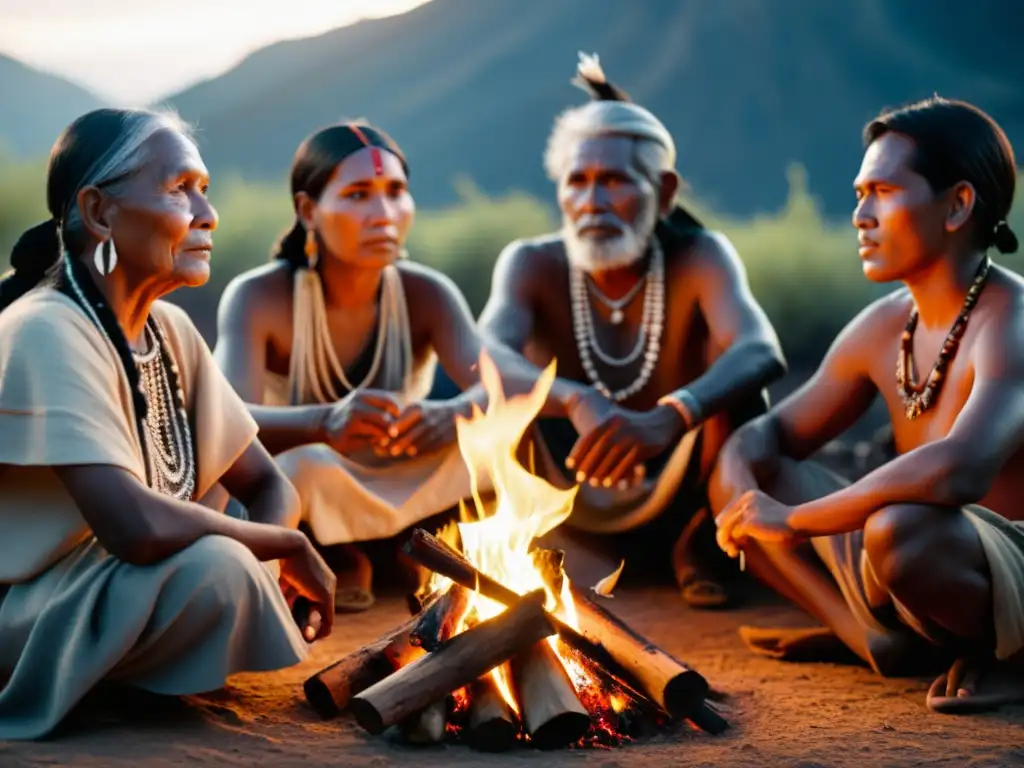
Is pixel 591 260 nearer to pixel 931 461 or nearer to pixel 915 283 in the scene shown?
pixel 915 283

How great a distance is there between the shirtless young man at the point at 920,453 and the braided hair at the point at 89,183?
2.11 meters

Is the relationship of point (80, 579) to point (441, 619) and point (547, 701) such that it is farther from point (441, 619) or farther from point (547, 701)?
point (547, 701)

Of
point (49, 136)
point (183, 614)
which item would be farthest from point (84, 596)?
point (49, 136)

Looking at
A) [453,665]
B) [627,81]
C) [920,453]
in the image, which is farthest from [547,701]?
[627,81]

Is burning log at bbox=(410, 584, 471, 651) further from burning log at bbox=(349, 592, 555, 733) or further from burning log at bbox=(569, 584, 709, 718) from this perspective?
burning log at bbox=(569, 584, 709, 718)

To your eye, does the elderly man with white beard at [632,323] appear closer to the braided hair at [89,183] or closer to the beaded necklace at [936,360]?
the beaded necklace at [936,360]

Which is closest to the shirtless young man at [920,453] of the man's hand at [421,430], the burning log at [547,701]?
the burning log at [547,701]

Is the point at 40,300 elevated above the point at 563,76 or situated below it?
below

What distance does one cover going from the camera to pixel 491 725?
3.58 meters

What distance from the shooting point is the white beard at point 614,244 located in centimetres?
608

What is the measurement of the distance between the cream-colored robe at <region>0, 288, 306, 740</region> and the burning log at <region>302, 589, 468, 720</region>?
6.4 inches

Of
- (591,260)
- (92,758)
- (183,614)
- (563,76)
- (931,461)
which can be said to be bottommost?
(92,758)

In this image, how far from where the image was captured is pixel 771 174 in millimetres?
15414

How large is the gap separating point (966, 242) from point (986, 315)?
0.98 feet
